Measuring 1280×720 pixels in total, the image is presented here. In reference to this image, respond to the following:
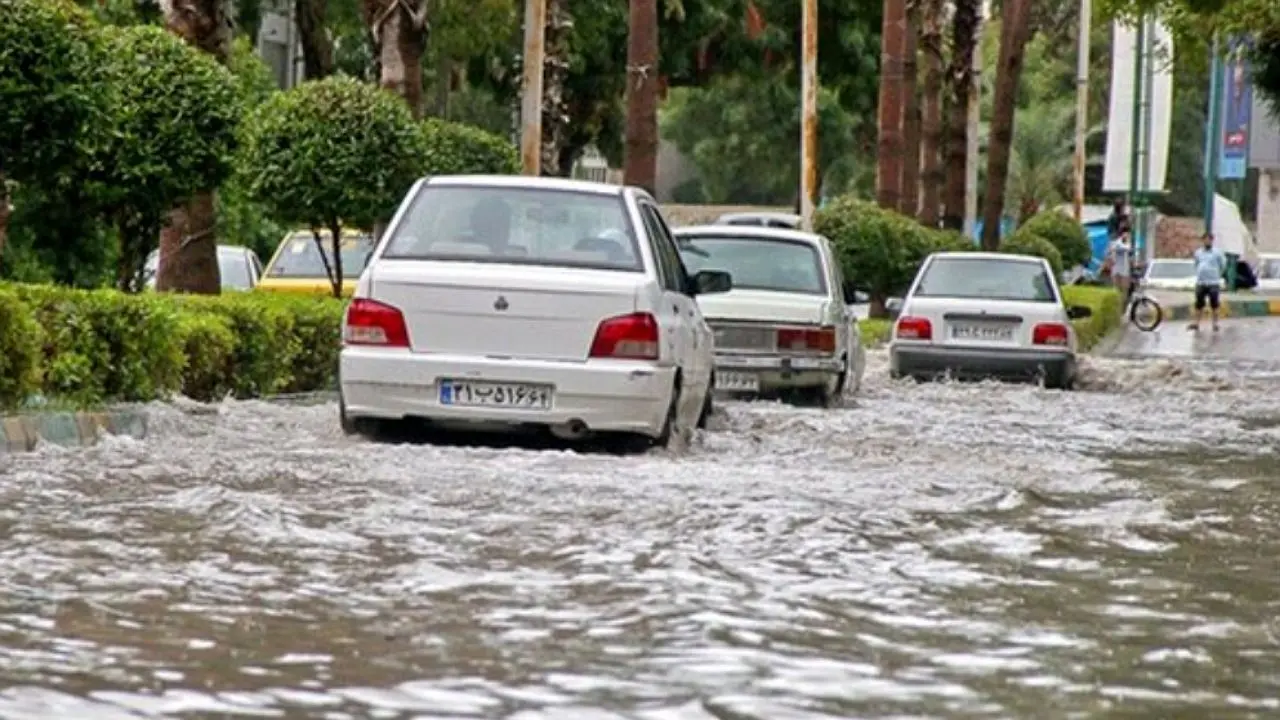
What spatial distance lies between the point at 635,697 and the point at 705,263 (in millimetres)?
14860

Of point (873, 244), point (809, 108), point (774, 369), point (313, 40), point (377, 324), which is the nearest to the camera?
point (377, 324)

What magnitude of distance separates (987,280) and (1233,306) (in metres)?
33.3

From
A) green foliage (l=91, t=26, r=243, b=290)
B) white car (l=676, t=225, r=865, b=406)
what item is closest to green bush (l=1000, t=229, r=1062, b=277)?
white car (l=676, t=225, r=865, b=406)

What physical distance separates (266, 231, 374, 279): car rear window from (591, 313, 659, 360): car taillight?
14480 millimetres

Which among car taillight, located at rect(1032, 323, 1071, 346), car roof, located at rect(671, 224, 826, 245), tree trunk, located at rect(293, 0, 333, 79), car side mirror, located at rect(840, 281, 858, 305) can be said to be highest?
tree trunk, located at rect(293, 0, 333, 79)

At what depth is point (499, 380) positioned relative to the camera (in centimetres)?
1412

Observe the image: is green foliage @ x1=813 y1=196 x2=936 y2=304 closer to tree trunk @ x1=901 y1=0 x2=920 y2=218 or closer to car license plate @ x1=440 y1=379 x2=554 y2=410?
tree trunk @ x1=901 y1=0 x2=920 y2=218

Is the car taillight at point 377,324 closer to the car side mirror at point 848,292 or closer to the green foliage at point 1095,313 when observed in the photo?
the car side mirror at point 848,292

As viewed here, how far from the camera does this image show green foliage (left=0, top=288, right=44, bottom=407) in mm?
13680

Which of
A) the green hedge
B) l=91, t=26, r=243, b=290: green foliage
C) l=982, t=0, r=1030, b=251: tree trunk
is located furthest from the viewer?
l=982, t=0, r=1030, b=251: tree trunk

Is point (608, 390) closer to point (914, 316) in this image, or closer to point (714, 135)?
point (914, 316)

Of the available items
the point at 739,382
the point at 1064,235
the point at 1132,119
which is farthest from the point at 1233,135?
the point at 739,382

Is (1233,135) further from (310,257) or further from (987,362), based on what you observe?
Result: (987,362)

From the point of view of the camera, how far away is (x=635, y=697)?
7254 millimetres
